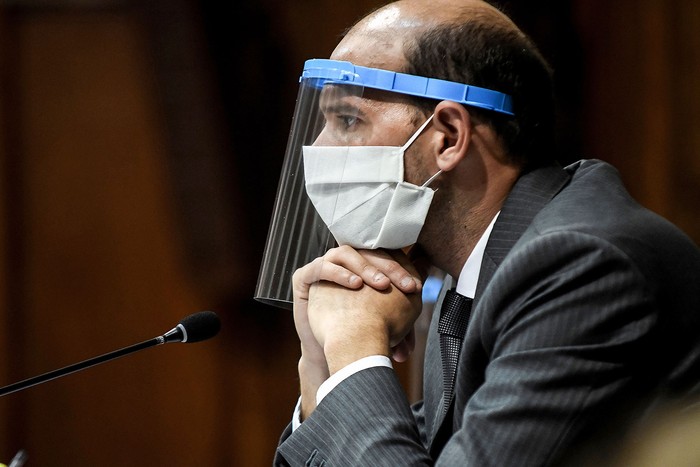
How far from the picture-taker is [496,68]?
1638 millimetres

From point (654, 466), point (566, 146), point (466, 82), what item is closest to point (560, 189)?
point (466, 82)

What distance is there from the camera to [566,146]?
3047 mm

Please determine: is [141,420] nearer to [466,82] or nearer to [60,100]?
[60,100]

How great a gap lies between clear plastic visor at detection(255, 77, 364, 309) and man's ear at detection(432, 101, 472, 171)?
15 cm

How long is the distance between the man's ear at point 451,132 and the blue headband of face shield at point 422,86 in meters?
0.02

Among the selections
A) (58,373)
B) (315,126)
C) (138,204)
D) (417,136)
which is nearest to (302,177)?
(315,126)

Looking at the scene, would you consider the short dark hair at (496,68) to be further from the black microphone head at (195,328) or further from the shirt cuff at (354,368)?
the black microphone head at (195,328)

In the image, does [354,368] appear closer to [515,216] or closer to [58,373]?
[515,216]

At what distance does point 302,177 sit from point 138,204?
1.62 m

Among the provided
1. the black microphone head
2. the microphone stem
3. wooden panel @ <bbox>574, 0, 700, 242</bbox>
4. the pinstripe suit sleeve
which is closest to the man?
the pinstripe suit sleeve

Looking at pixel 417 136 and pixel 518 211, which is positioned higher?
pixel 417 136

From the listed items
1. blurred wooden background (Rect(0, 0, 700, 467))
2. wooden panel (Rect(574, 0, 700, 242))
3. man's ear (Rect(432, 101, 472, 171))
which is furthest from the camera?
blurred wooden background (Rect(0, 0, 700, 467))

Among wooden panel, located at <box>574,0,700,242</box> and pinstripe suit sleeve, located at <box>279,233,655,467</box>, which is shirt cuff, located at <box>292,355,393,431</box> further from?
wooden panel, located at <box>574,0,700,242</box>

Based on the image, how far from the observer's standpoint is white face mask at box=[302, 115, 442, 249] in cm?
166
